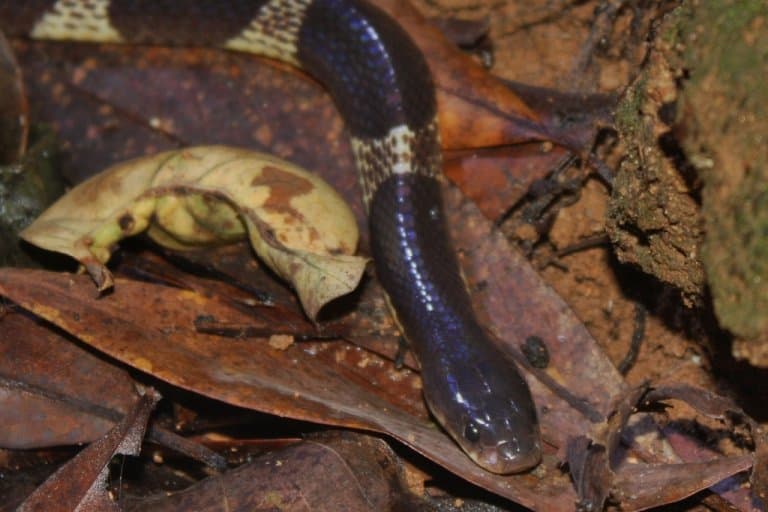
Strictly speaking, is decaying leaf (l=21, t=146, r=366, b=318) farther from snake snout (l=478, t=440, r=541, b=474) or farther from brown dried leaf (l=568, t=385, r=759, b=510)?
brown dried leaf (l=568, t=385, r=759, b=510)

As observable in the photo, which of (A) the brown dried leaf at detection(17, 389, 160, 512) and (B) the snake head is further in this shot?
(B) the snake head

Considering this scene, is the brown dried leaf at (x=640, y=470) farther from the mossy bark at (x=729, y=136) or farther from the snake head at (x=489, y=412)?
the mossy bark at (x=729, y=136)

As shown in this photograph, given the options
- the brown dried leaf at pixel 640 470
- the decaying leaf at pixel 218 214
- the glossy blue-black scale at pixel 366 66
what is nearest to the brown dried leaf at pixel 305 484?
the decaying leaf at pixel 218 214

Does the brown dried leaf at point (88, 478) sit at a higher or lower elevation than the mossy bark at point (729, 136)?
lower

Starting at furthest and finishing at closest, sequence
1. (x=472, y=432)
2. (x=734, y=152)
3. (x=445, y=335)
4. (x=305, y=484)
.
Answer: (x=445, y=335) < (x=472, y=432) < (x=305, y=484) < (x=734, y=152)

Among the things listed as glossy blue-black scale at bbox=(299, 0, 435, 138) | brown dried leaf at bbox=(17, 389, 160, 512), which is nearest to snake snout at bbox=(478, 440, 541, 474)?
brown dried leaf at bbox=(17, 389, 160, 512)

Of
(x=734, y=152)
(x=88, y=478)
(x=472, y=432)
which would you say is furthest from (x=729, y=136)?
(x=88, y=478)

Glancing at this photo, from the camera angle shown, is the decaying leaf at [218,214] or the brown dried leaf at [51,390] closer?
the brown dried leaf at [51,390]

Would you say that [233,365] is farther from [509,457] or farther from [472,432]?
[509,457]

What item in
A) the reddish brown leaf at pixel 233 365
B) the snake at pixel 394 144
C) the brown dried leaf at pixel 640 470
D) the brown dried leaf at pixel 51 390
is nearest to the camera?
the brown dried leaf at pixel 640 470
